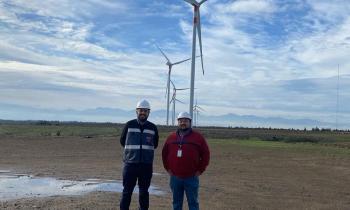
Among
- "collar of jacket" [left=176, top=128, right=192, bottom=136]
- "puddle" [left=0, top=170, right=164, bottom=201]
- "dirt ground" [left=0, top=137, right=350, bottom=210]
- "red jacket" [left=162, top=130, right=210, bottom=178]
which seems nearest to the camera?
"red jacket" [left=162, top=130, right=210, bottom=178]

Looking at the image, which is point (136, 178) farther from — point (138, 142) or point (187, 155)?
point (187, 155)

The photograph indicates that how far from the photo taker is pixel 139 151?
9.70m

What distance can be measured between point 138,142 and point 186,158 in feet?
3.28

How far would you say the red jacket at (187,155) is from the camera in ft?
30.4

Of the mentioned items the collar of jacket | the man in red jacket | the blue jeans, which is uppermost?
the collar of jacket

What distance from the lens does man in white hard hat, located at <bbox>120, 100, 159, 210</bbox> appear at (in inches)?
383

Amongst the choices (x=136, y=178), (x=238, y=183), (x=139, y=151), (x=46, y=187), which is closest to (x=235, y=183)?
(x=238, y=183)

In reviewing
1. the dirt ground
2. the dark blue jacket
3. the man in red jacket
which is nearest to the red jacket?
the man in red jacket

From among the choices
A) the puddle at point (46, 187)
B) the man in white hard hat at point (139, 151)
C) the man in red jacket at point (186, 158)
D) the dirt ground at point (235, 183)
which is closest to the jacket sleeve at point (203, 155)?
the man in red jacket at point (186, 158)

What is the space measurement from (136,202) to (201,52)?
15.3 metres

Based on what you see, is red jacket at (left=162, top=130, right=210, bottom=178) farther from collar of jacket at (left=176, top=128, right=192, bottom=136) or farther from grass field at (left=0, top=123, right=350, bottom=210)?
grass field at (left=0, top=123, right=350, bottom=210)

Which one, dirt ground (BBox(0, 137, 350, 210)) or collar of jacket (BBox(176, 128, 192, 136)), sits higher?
collar of jacket (BBox(176, 128, 192, 136))

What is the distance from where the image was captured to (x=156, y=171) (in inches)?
857

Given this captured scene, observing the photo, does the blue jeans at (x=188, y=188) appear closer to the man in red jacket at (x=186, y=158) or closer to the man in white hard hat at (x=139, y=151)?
the man in red jacket at (x=186, y=158)
